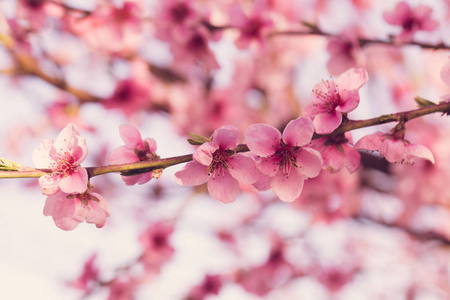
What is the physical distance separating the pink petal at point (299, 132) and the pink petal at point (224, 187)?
0.16 m

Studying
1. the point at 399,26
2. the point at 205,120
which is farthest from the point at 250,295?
the point at 399,26

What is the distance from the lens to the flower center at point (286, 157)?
0.77 m

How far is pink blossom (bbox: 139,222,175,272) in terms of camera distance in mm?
2154

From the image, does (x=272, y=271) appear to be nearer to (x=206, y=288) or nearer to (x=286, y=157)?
(x=206, y=288)

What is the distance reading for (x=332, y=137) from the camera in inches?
31.7

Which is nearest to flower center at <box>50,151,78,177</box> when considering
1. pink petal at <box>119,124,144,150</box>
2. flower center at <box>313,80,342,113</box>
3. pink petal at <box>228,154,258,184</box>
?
pink petal at <box>119,124,144,150</box>

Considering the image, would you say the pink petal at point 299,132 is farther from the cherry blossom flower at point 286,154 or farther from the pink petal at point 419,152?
the pink petal at point 419,152

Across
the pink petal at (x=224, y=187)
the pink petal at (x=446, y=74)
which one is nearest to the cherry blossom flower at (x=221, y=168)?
the pink petal at (x=224, y=187)

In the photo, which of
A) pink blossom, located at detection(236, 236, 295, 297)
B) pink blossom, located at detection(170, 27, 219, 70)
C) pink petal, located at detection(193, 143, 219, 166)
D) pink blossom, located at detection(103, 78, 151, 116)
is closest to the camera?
pink petal, located at detection(193, 143, 219, 166)

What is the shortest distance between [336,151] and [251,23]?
0.97 metres

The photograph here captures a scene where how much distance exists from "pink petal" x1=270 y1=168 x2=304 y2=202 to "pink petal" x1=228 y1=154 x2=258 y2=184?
0.24ft

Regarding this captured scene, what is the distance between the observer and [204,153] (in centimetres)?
70

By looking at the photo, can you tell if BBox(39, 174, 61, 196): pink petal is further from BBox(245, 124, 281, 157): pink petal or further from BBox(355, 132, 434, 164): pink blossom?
BBox(355, 132, 434, 164): pink blossom

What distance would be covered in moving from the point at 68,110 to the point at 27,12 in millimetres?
942
